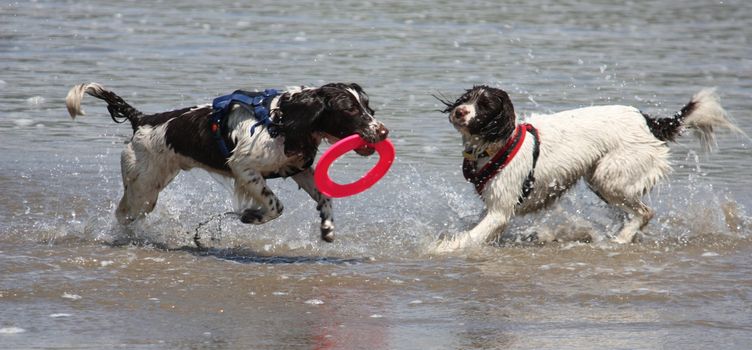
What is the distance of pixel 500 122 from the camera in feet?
23.7

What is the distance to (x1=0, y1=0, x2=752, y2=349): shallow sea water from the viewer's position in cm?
559

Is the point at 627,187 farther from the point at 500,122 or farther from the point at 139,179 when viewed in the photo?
the point at 139,179

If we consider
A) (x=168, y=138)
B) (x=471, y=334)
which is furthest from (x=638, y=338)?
(x=168, y=138)

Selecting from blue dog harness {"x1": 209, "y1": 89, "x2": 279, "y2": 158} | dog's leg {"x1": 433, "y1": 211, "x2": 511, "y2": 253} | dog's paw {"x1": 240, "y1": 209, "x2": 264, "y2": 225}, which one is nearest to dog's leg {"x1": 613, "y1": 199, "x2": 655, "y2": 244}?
dog's leg {"x1": 433, "y1": 211, "x2": 511, "y2": 253}

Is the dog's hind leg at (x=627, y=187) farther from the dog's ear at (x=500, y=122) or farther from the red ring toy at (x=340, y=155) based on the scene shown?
the red ring toy at (x=340, y=155)

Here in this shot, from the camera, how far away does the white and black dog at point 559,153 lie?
23.9 ft

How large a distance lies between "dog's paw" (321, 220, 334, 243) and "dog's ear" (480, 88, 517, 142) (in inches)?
40.7

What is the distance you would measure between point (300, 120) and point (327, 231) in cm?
79

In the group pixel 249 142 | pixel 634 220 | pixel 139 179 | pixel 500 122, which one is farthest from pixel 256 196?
pixel 634 220

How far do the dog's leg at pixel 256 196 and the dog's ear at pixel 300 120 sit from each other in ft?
0.96

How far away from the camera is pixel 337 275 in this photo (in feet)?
22.1

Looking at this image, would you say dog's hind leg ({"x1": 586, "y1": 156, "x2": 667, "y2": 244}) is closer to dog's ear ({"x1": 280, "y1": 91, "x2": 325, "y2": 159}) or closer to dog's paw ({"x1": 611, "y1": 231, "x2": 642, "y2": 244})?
dog's paw ({"x1": 611, "y1": 231, "x2": 642, "y2": 244})

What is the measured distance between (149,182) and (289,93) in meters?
1.11

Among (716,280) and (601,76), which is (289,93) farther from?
(601,76)
